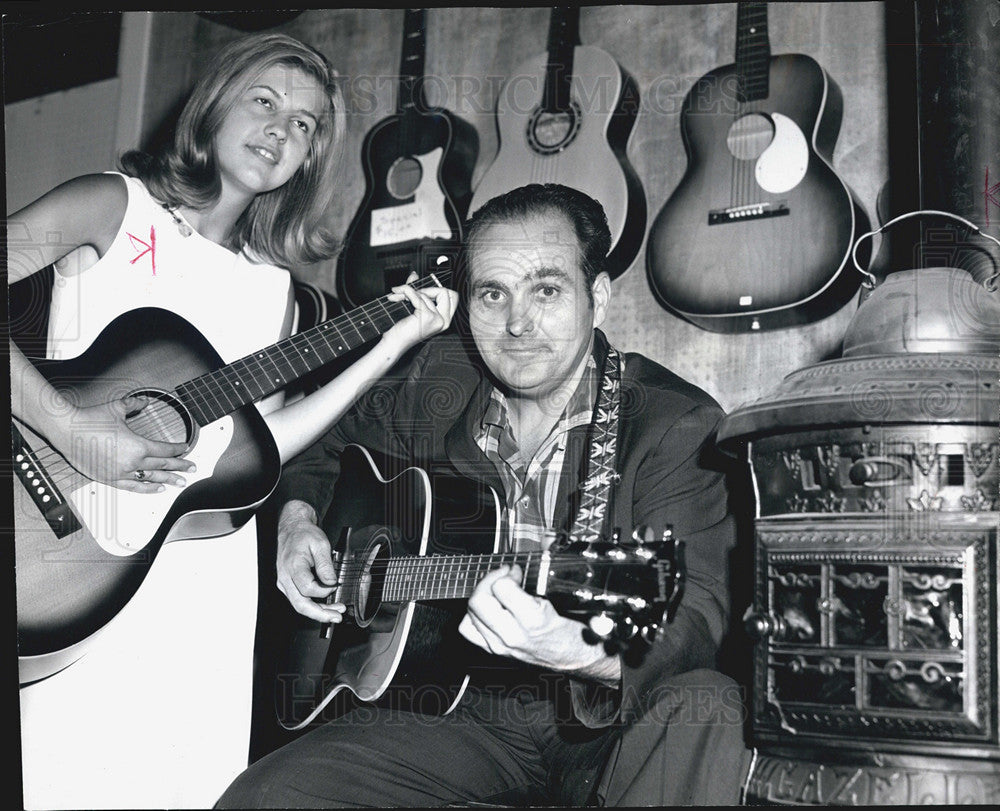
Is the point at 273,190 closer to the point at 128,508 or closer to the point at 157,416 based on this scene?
the point at 157,416

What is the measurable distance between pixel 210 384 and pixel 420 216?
2.41 feet

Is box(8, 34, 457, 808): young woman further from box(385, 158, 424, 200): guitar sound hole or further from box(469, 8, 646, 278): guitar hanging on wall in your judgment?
box(469, 8, 646, 278): guitar hanging on wall

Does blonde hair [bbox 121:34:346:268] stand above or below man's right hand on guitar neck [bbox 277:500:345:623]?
above

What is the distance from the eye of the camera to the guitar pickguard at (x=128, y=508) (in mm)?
2748

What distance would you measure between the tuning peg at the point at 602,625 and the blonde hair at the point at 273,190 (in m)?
1.41

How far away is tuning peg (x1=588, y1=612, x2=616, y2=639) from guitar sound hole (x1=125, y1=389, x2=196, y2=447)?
4.25ft

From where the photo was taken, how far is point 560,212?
276 centimetres

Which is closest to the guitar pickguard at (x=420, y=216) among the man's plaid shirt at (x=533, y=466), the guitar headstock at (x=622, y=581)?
the man's plaid shirt at (x=533, y=466)

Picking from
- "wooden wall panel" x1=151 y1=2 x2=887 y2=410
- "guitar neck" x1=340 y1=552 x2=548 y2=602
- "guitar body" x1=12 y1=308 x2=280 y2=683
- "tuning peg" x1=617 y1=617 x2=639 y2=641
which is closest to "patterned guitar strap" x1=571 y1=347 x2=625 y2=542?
"wooden wall panel" x1=151 y1=2 x2=887 y2=410

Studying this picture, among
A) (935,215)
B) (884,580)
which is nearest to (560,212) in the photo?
(935,215)

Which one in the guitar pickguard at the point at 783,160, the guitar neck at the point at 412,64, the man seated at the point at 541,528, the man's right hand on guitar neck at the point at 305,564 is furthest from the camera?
the guitar neck at the point at 412,64

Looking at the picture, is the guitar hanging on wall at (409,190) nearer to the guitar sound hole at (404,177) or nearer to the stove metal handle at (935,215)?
the guitar sound hole at (404,177)

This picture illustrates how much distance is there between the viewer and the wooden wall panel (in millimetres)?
2611

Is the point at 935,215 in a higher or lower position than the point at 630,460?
higher
